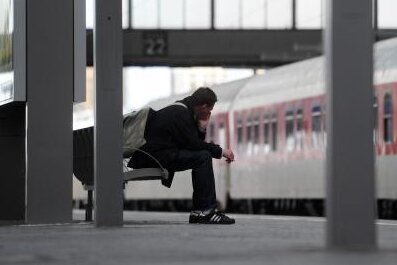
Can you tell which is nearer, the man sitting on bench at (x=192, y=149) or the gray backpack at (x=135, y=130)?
the man sitting on bench at (x=192, y=149)

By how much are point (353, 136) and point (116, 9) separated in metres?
3.90

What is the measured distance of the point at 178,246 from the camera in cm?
754

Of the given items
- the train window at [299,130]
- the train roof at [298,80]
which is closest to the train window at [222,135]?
the train roof at [298,80]

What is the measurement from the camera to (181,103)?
1203 centimetres

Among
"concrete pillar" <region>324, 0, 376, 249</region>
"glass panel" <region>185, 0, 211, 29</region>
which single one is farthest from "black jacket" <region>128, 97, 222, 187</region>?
"glass panel" <region>185, 0, 211, 29</region>

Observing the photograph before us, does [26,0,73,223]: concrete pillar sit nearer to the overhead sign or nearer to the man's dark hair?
the man's dark hair

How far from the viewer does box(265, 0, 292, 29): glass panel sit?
46750 mm

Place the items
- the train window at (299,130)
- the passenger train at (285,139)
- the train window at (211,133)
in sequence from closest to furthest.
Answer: the passenger train at (285,139), the train window at (299,130), the train window at (211,133)

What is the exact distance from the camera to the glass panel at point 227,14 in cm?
4685

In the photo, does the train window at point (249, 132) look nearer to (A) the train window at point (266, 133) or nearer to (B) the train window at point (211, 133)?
(A) the train window at point (266, 133)

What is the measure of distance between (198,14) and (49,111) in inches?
1443

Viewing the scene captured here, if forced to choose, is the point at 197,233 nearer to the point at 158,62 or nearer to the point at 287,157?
the point at 287,157

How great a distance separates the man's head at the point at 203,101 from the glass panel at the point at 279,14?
3444cm

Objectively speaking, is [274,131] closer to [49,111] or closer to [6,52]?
[6,52]
